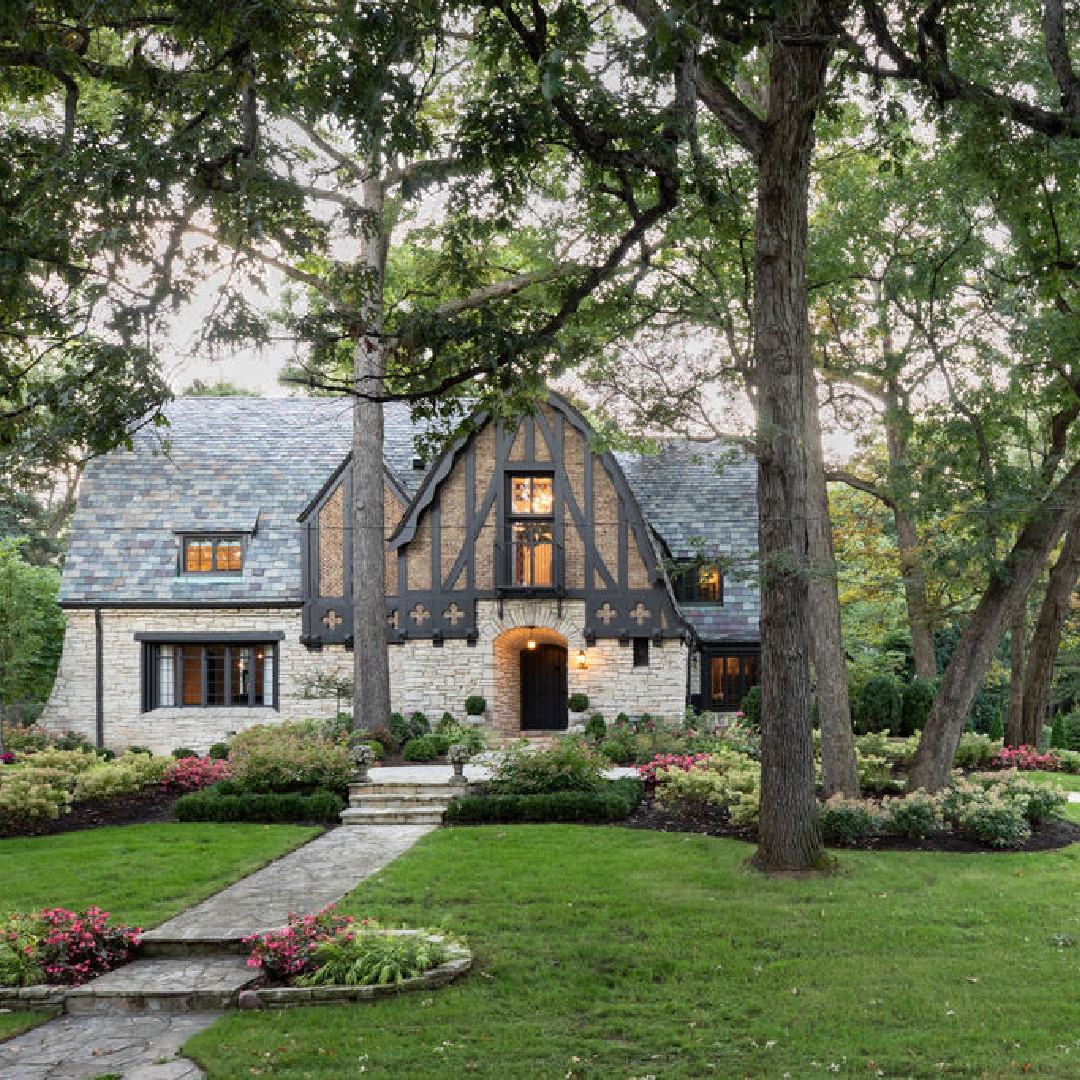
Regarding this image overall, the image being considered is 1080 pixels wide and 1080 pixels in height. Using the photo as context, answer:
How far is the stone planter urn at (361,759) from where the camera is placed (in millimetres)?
15648

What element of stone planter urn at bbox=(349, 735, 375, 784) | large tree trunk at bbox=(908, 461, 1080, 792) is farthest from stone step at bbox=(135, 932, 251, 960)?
large tree trunk at bbox=(908, 461, 1080, 792)

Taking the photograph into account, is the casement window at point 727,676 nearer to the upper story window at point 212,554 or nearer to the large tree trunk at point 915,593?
the large tree trunk at point 915,593

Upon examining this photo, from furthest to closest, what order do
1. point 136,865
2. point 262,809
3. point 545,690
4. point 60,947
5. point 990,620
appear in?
point 545,690 < point 262,809 < point 990,620 < point 136,865 < point 60,947

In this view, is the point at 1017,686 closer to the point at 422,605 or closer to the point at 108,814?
the point at 422,605

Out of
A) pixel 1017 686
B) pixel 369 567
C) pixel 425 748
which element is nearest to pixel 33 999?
pixel 425 748

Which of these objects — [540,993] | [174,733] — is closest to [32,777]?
[174,733]

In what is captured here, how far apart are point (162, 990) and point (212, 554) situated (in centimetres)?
1619

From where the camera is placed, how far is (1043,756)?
774 inches

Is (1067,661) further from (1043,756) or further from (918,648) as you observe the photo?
(1043,756)

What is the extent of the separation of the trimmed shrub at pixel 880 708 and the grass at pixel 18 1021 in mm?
16927

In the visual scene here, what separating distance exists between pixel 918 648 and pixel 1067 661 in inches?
387

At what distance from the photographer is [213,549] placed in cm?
2259

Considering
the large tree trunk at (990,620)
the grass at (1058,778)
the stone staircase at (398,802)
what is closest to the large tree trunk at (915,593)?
the grass at (1058,778)

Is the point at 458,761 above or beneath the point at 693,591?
beneath
